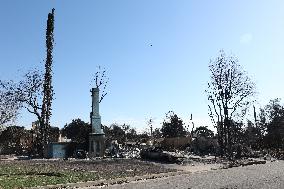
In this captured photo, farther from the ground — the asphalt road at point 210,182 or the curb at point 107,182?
the curb at point 107,182

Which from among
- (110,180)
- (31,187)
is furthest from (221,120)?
(31,187)

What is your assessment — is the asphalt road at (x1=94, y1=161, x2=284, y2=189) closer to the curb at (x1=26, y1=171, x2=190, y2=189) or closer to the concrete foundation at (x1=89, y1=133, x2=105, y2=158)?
the curb at (x1=26, y1=171, x2=190, y2=189)

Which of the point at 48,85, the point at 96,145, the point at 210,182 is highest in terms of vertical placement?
the point at 48,85

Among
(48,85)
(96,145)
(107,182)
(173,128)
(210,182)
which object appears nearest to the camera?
(107,182)

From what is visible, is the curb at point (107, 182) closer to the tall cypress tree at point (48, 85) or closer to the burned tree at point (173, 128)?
the tall cypress tree at point (48, 85)

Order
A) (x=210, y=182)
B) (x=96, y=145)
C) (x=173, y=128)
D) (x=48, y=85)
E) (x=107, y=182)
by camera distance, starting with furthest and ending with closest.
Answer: (x=173, y=128) → (x=48, y=85) → (x=96, y=145) → (x=210, y=182) → (x=107, y=182)

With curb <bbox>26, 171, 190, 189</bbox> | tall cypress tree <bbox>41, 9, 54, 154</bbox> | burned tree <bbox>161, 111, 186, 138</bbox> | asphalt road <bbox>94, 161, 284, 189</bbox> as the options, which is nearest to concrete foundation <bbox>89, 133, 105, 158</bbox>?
tall cypress tree <bbox>41, 9, 54, 154</bbox>

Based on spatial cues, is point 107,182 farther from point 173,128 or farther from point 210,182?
point 173,128

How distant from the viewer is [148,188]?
16703 mm

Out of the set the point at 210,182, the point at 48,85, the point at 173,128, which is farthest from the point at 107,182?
the point at 173,128

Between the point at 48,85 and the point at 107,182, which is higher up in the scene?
the point at 48,85

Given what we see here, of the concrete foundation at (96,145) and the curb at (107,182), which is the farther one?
the concrete foundation at (96,145)

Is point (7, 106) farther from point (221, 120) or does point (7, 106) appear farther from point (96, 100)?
point (221, 120)

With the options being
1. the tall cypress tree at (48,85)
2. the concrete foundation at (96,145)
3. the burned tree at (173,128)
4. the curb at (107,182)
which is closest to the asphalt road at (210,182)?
the curb at (107,182)
